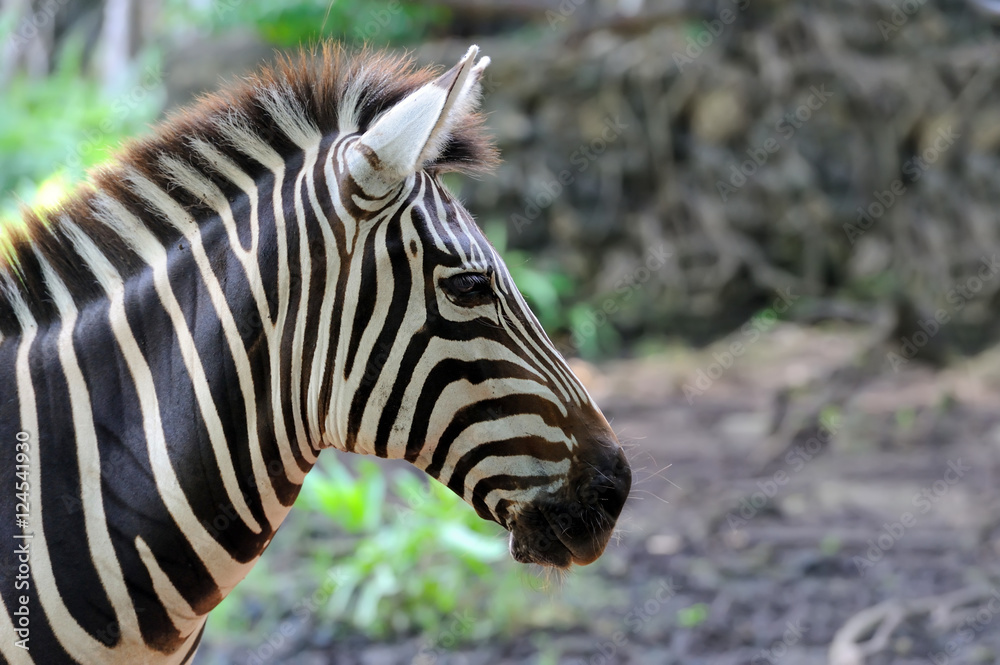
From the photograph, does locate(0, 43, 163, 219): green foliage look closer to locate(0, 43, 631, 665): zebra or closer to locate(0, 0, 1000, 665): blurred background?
locate(0, 0, 1000, 665): blurred background

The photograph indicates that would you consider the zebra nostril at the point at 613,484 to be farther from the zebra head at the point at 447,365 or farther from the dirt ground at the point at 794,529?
the dirt ground at the point at 794,529

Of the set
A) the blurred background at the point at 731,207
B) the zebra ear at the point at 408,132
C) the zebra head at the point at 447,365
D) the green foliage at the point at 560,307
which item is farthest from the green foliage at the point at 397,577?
the green foliage at the point at 560,307

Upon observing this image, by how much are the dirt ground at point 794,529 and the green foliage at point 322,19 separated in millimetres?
6257

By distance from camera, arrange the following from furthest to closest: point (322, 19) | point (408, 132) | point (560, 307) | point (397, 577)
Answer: point (322, 19)
point (560, 307)
point (397, 577)
point (408, 132)

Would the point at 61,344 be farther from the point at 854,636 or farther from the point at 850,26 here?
the point at 850,26

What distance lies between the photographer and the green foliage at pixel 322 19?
12.5 m

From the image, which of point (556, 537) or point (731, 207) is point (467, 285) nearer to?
point (556, 537)

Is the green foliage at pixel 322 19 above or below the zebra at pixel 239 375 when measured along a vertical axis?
above

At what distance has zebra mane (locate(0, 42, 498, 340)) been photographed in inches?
77.5

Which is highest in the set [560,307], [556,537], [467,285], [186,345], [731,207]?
[186,345]

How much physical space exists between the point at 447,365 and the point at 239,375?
49cm

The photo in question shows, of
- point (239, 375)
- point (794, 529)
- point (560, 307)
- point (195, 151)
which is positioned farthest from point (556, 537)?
point (560, 307)

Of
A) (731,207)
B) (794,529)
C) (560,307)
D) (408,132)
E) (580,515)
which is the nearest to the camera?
(408,132)

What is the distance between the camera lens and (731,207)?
12.6 metres
